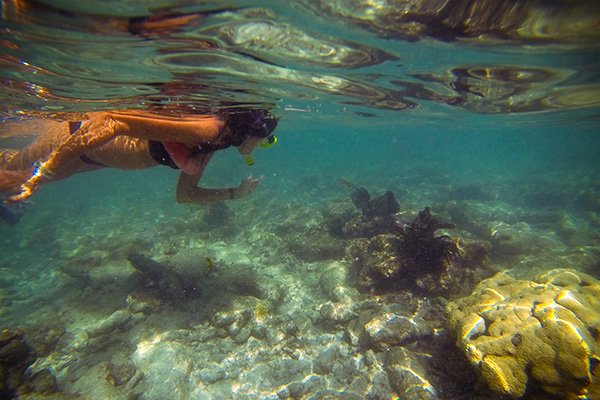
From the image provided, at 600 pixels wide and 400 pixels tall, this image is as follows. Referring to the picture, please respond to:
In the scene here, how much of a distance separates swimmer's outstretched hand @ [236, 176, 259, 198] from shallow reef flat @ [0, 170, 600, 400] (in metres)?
3.43

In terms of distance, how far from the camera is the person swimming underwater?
417cm

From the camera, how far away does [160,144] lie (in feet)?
16.8

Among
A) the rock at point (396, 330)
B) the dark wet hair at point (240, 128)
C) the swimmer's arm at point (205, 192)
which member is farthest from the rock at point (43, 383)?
the rock at point (396, 330)

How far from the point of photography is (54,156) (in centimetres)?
452

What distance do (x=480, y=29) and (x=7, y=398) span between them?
467 inches

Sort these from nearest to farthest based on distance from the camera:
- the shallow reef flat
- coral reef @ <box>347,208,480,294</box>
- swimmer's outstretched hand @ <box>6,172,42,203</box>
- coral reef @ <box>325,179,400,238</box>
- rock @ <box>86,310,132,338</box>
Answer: swimmer's outstretched hand @ <box>6,172,42,203</box> < the shallow reef flat < coral reef @ <box>347,208,480,294</box> < rock @ <box>86,310,132,338</box> < coral reef @ <box>325,179,400,238</box>

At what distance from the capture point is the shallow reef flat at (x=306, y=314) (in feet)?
17.7

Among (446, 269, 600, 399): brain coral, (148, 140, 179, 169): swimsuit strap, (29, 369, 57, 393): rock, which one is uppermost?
(148, 140, 179, 169): swimsuit strap

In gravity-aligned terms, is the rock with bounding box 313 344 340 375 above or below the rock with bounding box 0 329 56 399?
above

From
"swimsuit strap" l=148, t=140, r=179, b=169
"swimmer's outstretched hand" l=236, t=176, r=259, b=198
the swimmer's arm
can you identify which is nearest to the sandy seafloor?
the swimmer's arm

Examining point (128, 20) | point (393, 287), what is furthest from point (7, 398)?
point (393, 287)

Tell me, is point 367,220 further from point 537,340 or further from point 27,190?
point 27,190

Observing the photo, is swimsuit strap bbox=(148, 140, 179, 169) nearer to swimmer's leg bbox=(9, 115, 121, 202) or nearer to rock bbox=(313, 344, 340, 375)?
swimmer's leg bbox=(9, 115, 121, 202)

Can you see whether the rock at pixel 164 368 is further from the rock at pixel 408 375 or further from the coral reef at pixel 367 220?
the coral reef at pixel 367 220
